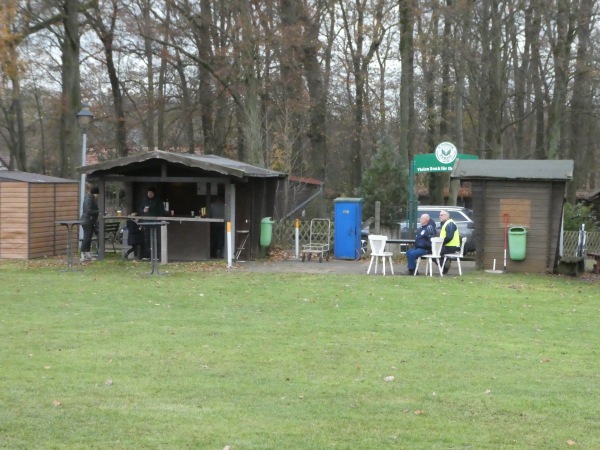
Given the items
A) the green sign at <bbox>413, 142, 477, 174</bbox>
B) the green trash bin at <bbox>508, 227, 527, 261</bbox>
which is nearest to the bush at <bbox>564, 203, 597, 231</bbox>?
the green sign at <bbox>413, 142, 477, 174</bbox>

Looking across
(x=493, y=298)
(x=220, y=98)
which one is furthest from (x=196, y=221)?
(x=220, y=98)

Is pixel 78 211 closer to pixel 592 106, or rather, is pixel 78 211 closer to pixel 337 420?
pixel 337 420

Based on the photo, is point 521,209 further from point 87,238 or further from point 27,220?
point 27,220

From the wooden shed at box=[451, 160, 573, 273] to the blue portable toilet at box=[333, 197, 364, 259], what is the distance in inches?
132

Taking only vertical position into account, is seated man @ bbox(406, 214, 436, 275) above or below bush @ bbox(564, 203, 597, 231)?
below

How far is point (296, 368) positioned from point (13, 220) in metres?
16.4

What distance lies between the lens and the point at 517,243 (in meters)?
21.3

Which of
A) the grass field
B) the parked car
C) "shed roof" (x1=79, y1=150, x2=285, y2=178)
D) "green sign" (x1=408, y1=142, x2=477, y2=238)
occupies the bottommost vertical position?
the grass field

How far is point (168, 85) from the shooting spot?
4578cm

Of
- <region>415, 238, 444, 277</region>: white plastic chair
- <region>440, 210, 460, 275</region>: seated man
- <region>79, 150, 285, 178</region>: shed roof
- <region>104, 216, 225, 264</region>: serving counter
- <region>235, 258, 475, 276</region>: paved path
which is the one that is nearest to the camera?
<region>415, 238, 444, 277</region>: white plastic chair

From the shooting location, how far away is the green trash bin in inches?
835

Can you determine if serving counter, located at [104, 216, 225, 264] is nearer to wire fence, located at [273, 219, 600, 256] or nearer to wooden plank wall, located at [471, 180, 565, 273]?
wire fence, located at [273, 219, 600, 256]

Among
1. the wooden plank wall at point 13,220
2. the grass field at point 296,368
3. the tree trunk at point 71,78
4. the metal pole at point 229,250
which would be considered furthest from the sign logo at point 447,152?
the tree trunk at point 71,78

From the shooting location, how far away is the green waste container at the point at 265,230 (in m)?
24.9
